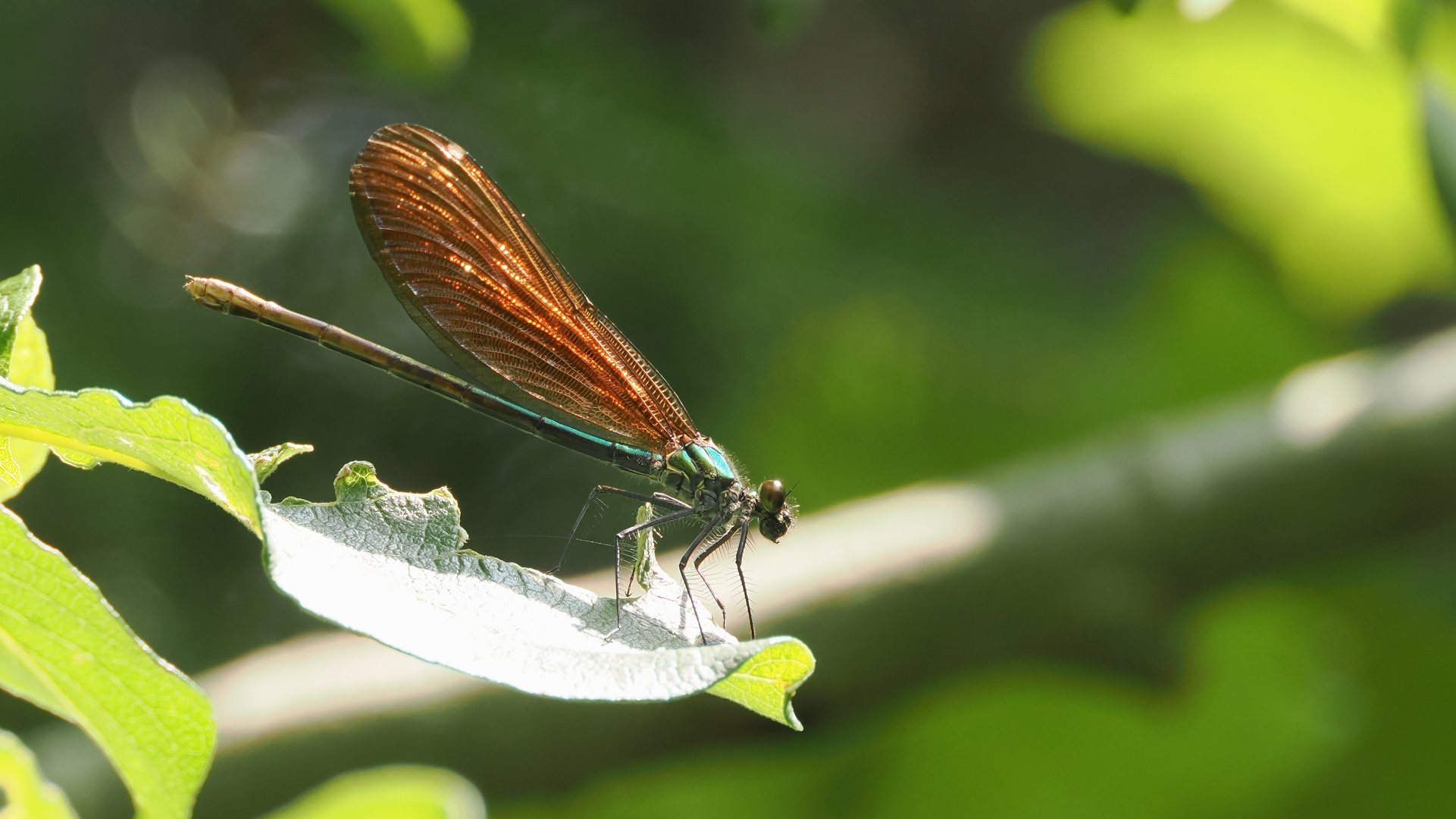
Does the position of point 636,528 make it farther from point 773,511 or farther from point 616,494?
point 773,511

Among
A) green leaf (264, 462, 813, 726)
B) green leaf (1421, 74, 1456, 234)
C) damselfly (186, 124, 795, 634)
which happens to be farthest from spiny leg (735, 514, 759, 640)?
green leaf (1421, 74, 1456, 234)

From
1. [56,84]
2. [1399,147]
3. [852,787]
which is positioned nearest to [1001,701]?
[852,787]

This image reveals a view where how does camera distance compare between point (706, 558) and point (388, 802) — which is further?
point (706, 558)

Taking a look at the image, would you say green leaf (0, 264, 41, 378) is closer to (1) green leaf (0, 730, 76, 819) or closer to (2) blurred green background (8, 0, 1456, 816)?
(1) green leaf (0, 730, 76, 819)

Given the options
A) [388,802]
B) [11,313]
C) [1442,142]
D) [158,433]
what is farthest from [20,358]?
[1442,142]

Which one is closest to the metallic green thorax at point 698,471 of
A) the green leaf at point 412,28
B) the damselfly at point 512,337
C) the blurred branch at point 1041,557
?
the damselfly at point 512,337

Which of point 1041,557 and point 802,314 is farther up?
point 802,314
